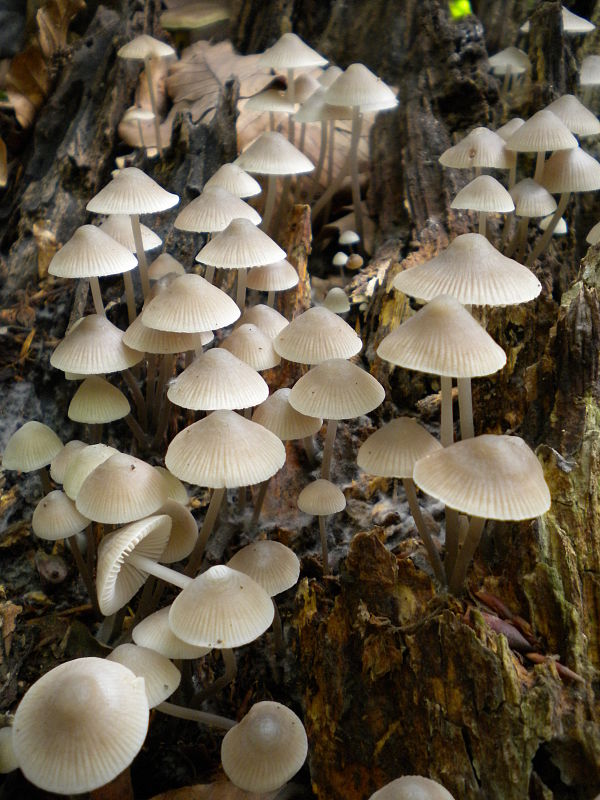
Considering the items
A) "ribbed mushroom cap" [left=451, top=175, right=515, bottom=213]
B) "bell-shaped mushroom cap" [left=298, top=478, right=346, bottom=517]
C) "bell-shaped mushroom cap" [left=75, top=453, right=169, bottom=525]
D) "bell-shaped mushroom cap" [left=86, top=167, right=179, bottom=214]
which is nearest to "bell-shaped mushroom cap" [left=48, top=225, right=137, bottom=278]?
"bell-shaped mushroom cap" [left=86, top=167, right=179, bottom=214]

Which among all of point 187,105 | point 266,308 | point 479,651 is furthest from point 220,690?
point 187,105

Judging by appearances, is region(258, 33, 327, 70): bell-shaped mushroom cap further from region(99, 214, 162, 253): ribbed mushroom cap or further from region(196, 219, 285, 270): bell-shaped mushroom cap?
region(196, 219, 285, 270): bell-shaped mushroom cap

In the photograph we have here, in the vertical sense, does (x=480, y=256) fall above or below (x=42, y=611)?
above

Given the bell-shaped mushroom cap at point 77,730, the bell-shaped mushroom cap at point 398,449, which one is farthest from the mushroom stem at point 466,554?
the bell-shaped mushroom cap at point 77,730

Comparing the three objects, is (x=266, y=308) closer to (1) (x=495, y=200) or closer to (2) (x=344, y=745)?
(1) (x=495, y=200)

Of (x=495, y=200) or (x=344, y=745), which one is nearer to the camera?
(x=344, y=745)
